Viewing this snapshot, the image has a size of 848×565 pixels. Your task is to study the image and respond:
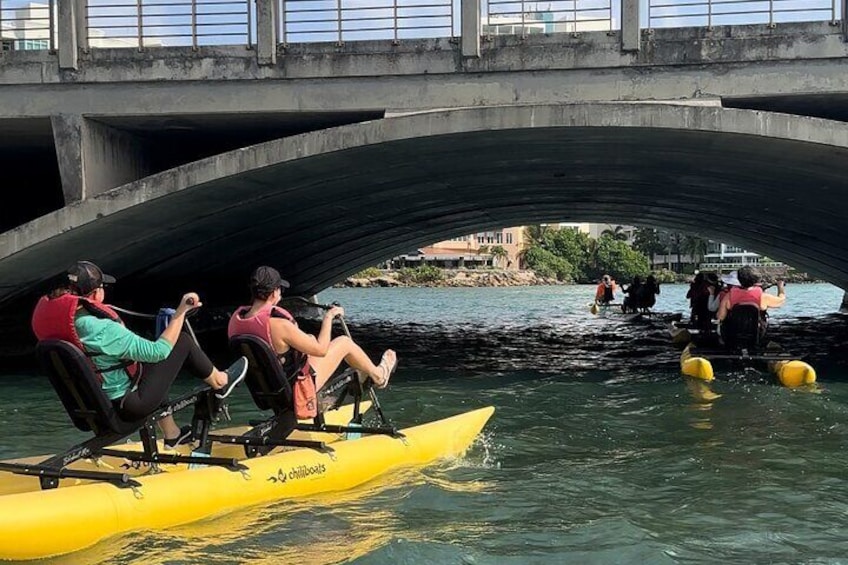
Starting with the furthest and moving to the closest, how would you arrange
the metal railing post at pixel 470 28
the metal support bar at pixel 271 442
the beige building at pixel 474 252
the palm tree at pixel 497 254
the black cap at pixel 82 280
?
1. the palm tree at pixel 497 254
2. the beige building at pixel 474 252
3. the metal railing post at pixel 470 28
4. the metal support bar at pixel 271 442
5. the black cap at pixel 82 280

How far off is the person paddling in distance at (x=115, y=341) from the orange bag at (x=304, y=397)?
1032 millimetres

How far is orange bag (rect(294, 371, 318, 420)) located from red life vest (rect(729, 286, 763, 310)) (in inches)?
328

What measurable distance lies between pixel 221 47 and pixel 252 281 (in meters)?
7.51

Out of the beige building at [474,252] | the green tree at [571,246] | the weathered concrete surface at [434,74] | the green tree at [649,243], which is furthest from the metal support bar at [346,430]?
the green tree at [649,243]

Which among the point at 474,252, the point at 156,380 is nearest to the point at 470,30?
the point at 156,380

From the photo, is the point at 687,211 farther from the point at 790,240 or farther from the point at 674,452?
the point at 674,452

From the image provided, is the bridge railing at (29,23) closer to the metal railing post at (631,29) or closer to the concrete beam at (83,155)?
the concrete beam at (83,155)

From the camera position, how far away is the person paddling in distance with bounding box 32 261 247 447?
5.68 m

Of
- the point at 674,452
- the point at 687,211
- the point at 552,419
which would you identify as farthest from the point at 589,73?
the point at 687,211

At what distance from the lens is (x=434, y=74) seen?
42.4 feet

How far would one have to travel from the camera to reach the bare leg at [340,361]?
7527mm

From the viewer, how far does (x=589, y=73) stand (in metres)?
12.7

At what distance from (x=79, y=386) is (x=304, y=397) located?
2.00m

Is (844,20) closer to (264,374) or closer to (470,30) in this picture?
(470,30)
